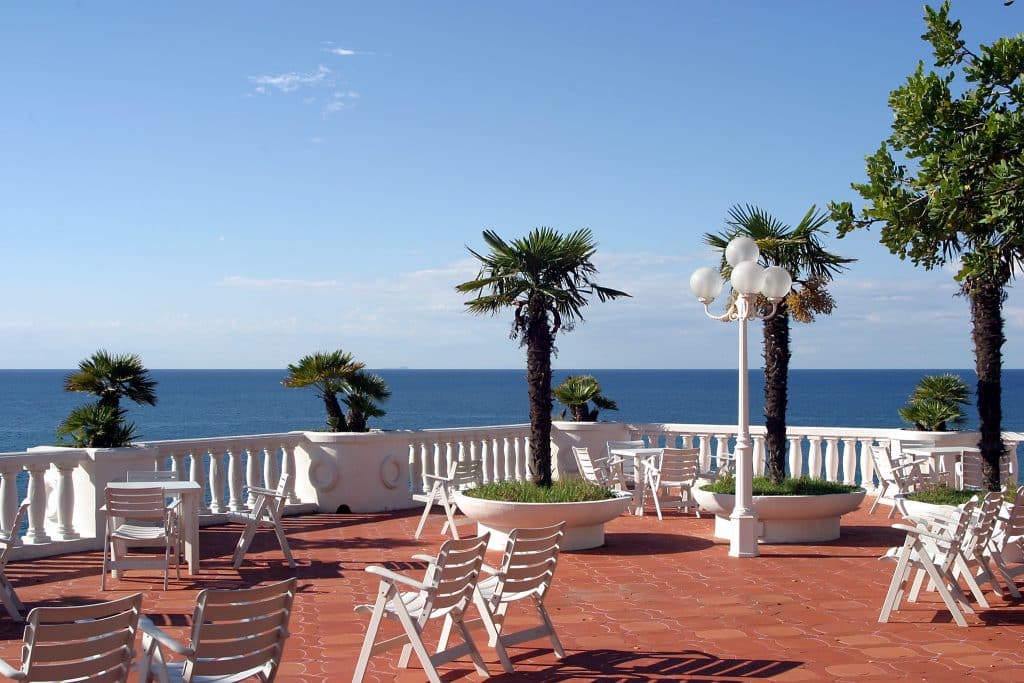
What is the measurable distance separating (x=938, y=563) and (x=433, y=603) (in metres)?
4.11

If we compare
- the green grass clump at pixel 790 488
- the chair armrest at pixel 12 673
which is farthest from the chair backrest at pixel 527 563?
the green grass clump at pixel 790 488

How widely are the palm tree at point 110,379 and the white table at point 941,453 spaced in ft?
31.9

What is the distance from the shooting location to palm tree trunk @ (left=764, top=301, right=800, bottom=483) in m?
13.1

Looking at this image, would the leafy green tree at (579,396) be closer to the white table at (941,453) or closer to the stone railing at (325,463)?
the stone railing at (325,463)

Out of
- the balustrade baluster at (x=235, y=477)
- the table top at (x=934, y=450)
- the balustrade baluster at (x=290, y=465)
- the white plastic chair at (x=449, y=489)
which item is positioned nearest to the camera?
the white plastic chair at (x=449, y=489)

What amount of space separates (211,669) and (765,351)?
986cm

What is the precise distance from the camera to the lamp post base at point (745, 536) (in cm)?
1080

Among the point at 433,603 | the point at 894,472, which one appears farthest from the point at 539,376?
the point at 433,603

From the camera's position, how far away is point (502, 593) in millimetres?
6594

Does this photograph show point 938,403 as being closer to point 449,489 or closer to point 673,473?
point 673,473

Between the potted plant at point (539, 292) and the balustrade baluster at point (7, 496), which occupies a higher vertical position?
the potted plant at point (539, 292)

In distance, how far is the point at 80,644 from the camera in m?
4.50

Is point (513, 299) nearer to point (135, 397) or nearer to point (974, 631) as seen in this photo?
point (135, 397)

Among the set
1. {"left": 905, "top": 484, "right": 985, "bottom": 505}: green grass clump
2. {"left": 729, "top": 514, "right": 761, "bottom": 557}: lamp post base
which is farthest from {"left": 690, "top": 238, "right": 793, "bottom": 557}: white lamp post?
{"left": 905, "top": 484, "right": 985, "bottom": 505}: green grass clump
